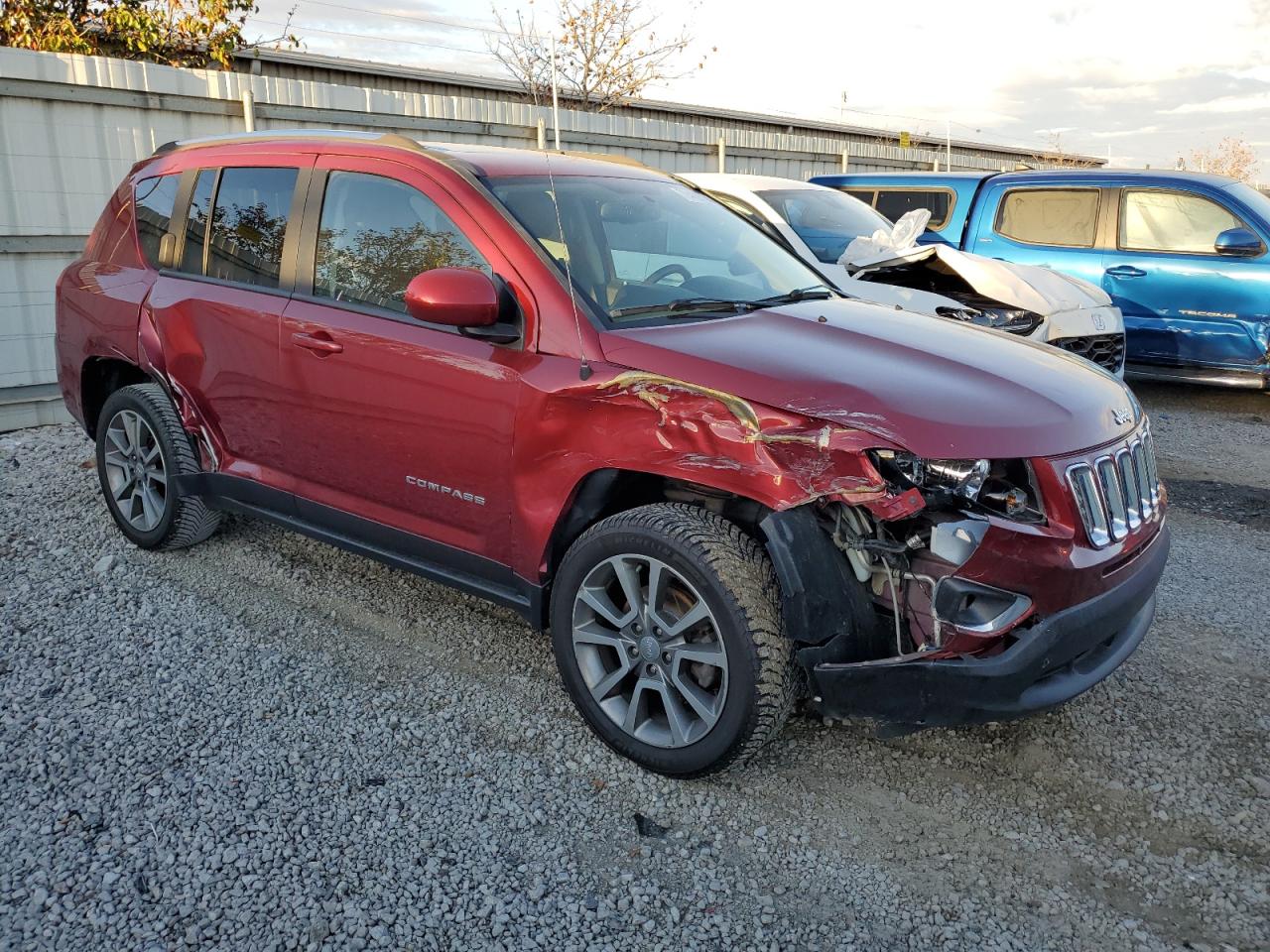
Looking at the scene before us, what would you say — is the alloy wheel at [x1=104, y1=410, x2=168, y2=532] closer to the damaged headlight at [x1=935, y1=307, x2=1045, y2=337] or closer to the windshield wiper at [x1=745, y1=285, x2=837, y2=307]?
the windshield wiper at [x1=745, y1=285, x2=837, y2=307]

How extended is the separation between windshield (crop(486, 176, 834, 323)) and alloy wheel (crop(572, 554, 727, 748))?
2.80 feet

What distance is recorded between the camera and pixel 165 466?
4.39m

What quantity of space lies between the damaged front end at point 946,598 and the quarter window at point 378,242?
1.54 m

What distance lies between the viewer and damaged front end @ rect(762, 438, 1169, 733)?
2.56 meters

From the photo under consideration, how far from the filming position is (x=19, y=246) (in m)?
6.88

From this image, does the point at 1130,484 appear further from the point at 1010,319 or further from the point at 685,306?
the point at 1010,319

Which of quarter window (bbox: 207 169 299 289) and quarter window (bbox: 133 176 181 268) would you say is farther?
quarter window (bbox: 133 176 181 268)

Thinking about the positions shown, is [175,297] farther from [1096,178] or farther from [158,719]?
[1096,178]

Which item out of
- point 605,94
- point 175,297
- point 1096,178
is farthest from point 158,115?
A: point 605,94

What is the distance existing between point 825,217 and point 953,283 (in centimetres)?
143

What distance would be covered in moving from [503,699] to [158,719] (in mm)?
1144

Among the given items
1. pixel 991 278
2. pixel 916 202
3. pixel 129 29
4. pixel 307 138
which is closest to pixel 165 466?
pixel 307 138

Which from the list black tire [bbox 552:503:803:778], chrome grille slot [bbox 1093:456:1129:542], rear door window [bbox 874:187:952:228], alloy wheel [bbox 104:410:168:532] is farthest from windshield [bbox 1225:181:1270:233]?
alloy wheel [bbox 104:410:168:532]

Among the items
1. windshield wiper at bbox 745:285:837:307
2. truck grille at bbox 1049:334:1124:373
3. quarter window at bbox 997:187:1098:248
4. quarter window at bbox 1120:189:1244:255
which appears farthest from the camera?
quarter window at bbox 997:187:1098:248
